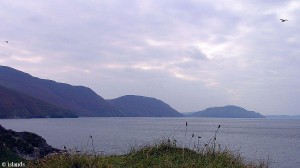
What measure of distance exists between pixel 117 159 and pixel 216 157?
129 inches

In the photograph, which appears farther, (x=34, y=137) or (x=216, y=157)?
(x=34, y=137)

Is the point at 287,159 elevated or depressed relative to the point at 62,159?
depressed

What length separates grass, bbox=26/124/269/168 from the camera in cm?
1138

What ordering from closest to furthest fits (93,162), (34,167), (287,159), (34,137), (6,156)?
(93,162) < (34,167) < (6,156) < (34,137) < (287,159)

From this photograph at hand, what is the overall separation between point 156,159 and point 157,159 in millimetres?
36

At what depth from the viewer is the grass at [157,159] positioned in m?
11.4

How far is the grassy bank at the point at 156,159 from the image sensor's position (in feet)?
→ 37.4

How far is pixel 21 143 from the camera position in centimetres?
4241

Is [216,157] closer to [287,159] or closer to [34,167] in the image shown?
[34,167]

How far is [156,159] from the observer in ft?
39.8

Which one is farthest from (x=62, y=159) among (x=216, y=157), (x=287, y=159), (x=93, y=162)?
(x=287, y=159)

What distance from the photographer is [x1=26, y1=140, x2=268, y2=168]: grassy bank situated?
449 inches

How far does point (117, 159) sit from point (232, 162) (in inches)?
149

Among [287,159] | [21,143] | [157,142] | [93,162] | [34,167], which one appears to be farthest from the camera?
[287,159]
